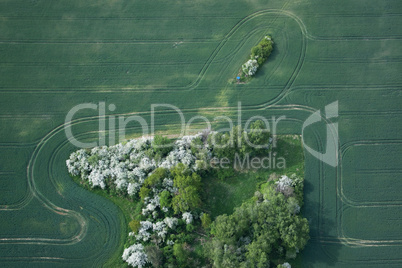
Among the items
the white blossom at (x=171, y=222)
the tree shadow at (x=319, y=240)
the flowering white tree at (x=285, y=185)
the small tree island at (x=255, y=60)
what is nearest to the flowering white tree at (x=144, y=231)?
the white blossom at (x=171, y=222)

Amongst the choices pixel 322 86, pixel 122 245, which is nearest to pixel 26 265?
pixel 122 245

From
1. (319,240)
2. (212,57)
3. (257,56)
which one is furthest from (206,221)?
(257,56)

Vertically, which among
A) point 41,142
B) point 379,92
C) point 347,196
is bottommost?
point 347,196

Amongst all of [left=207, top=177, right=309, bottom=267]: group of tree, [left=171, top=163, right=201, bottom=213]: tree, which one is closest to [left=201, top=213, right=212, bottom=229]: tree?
[left=207, top=177, right=309, bottom=267]: group of tree

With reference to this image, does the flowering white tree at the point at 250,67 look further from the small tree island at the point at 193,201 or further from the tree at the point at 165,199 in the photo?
the tree at the point at 165,199

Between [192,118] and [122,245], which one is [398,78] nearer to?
[192,118]

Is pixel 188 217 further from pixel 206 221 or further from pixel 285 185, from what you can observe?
pixel 285 185

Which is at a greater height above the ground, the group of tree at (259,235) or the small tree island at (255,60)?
the small tree island at (255,60)
